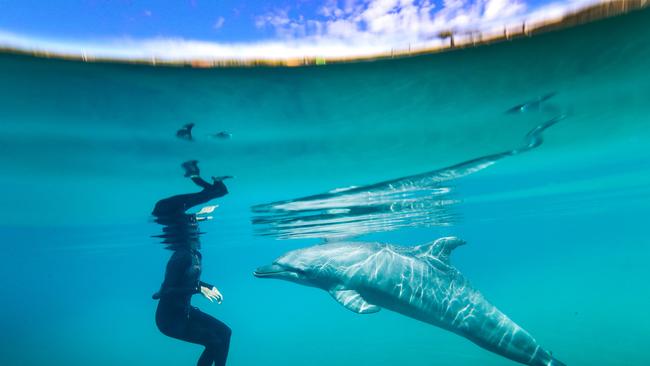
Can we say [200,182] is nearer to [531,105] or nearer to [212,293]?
[212,293]

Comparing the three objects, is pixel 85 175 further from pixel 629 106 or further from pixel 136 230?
pixel 629 106

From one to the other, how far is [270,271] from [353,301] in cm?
252

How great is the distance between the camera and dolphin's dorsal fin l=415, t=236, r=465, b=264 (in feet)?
34.2

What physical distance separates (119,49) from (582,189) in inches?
1033

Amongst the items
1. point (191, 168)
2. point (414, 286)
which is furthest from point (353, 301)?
point (191, 168)

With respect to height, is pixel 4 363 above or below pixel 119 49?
below

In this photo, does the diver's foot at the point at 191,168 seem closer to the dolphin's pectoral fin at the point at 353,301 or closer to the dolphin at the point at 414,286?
the dolphin at the point at 414,286

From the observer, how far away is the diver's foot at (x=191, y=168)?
1065 cm

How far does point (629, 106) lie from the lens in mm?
9953

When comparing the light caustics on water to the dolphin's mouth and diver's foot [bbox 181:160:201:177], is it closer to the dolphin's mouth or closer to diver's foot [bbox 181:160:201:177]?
the dolphin's mouth

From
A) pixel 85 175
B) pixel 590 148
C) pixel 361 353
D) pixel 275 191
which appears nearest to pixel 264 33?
pixel 85 175

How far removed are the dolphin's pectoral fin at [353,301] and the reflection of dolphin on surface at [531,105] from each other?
5.59 metres

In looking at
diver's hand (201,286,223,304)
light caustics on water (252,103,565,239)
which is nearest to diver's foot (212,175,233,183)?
diver's hand (201,286,223,304)

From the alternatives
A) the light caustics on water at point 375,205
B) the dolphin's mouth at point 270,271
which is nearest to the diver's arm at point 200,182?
the dolphin's mouth at point 270,271
